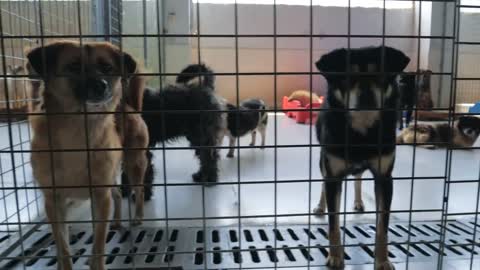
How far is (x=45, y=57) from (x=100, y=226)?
641mm

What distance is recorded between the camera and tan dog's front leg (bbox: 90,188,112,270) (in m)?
1.42

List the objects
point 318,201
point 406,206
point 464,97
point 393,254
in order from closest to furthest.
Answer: point 393,254 → point 406,206 → point 318,201 → point 464,97

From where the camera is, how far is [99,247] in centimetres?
150

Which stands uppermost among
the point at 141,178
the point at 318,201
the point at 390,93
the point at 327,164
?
the point at 390,93

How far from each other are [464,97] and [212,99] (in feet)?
16.0

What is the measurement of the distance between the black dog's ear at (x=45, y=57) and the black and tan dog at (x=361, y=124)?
3.33ft

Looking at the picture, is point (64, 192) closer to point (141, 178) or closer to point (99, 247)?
point (99, 247)

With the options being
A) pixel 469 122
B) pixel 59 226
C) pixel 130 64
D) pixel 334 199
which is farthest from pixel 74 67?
pixel 469 122

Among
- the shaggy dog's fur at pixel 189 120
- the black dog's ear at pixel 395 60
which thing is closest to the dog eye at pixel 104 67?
the black dog's ear at pixel 395 60

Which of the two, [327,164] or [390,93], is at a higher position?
[390,93]

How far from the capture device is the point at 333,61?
161 cm

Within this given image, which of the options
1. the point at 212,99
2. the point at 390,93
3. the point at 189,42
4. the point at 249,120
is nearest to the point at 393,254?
the point at 390,93

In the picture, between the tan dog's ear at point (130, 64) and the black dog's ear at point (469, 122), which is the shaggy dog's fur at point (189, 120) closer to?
the tan dog's ear at point (130, 64)

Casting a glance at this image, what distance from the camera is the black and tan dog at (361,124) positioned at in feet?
5.16
